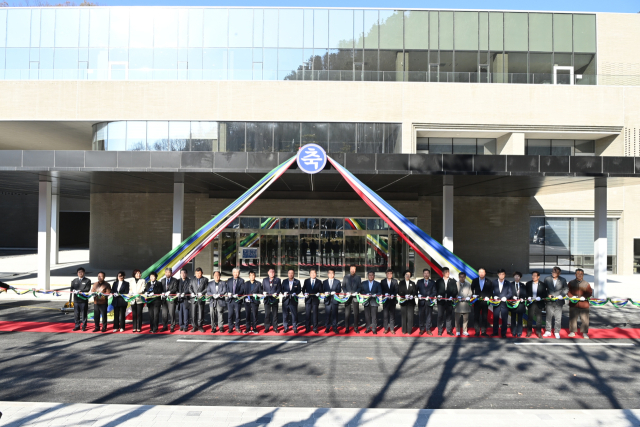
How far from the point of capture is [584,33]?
950 inches

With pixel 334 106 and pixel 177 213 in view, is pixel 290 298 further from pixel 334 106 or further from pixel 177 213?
pixel 334 106

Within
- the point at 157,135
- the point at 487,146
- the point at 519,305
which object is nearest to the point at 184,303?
the point at 519,305

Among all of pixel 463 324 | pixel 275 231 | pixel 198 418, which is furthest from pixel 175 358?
pixel 275 231

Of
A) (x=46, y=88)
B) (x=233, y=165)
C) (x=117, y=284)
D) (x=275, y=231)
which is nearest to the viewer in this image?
(x=117, y=284)

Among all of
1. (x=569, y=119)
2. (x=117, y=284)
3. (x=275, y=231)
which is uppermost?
(x=569, y=119)

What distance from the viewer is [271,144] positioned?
22750 millimetres

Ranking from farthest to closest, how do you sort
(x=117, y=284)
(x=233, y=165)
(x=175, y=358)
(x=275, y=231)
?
(x=275, y=231) → (x=233, y=165) → (x=117, y=284) → (x=175, y=358)

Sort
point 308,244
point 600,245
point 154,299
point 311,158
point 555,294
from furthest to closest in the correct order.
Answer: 1. point 308,244
2. point 600,245
3. point 311,158
4. point 154,299
5. point 555,294

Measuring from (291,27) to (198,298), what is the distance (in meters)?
18.3

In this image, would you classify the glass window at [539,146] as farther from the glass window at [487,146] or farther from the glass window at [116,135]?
the glass window at [116,135]

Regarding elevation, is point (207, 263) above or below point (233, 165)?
below

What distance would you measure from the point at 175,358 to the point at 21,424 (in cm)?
328

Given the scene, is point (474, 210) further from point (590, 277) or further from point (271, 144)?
point (271, 144)

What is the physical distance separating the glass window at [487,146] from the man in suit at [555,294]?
14980mm
